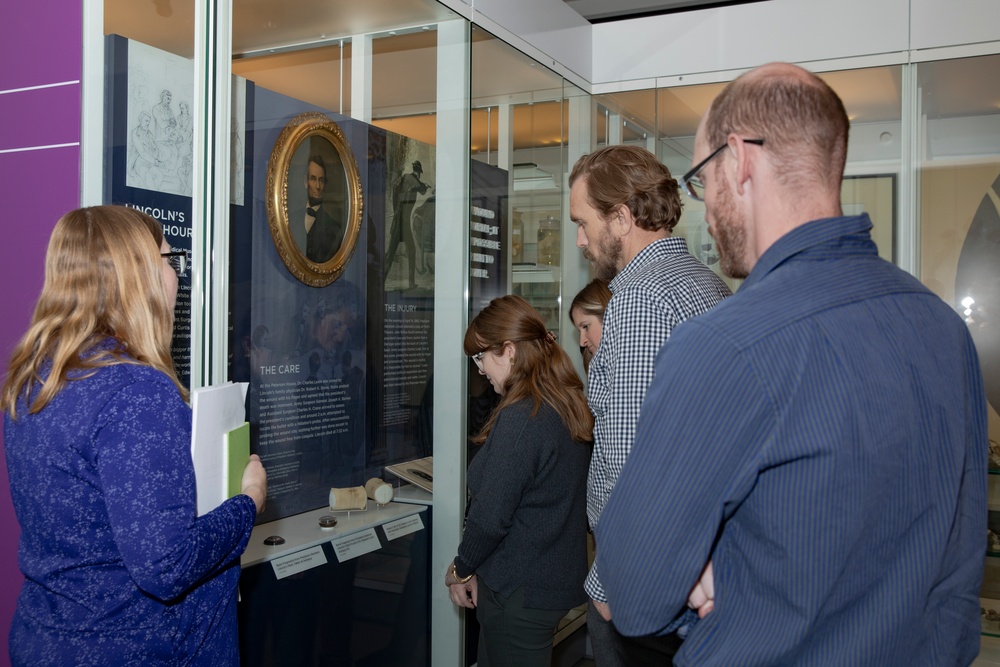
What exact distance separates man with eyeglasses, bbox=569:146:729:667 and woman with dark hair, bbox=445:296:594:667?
1.55 ft

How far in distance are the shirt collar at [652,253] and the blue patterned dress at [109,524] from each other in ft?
3.54

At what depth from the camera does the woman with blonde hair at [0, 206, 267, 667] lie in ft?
5.18

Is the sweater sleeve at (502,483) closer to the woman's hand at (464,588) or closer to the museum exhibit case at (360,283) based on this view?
the woman's hand at (464,588)

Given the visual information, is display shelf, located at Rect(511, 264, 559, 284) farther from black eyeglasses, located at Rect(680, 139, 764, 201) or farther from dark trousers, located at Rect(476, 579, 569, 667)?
black eyeglasses, located at Rect(680, 139, 764, 201)

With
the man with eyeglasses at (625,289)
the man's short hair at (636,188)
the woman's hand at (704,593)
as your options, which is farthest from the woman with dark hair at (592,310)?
the woman's hand at (704,593)

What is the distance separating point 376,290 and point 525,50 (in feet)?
4.68

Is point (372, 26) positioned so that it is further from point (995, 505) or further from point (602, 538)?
point (995, 505)

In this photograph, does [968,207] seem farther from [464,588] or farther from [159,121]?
[159,121]

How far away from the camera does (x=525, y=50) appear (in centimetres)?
418

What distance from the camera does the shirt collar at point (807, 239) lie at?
1116mm

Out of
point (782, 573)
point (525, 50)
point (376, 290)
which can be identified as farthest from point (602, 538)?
point (525, 50)

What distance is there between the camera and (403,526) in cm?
374

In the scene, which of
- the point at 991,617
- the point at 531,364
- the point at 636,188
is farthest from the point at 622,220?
the point at 991,617

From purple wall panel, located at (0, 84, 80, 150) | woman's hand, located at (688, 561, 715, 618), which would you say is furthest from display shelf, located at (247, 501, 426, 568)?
woman's hand, located at (688, 561, 715, 618)
